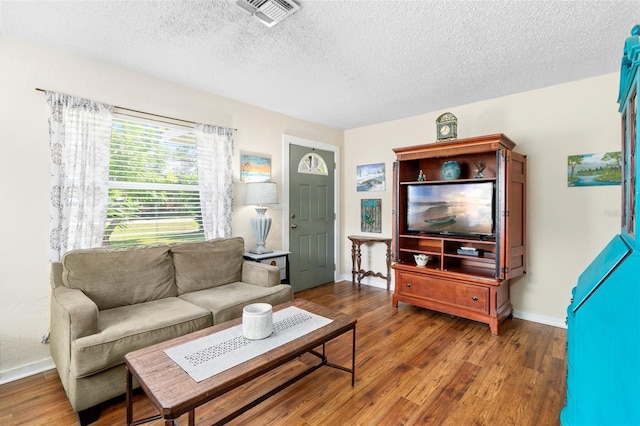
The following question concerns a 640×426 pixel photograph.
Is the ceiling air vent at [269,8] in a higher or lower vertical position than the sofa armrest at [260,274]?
higher

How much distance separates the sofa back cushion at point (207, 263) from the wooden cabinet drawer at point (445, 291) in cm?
191

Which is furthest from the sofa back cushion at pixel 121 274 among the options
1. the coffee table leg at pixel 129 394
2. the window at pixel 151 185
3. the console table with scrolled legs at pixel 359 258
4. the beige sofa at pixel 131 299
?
the console table with scrolled legs at pixel 359 258

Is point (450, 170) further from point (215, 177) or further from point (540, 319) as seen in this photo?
point (215, 177)

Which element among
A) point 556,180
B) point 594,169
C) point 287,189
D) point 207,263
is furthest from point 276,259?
point 594,169

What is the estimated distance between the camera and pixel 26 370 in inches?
85.0

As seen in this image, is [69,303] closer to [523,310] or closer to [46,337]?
[46,337]

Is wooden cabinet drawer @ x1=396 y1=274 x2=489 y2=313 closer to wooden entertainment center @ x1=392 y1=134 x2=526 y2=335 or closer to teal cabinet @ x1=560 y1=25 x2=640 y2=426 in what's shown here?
wooden entertainment center @ x1=392 y1=134 x2=526 y2=335

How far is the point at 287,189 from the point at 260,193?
0.80m

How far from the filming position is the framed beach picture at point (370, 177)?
445 centimetres

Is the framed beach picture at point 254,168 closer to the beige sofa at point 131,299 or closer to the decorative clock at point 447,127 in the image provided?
the beige sofa at point 131,299

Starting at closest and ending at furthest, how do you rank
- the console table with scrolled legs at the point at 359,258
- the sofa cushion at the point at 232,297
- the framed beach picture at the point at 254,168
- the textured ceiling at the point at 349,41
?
the textured ceiling at the point at 349,41
the sofa cushion at the point at 232,297
the framed beach picture at the point at 254,168
the console table with scrolled legs at the point at 359,258

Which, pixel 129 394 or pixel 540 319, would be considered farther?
pixel 540 319

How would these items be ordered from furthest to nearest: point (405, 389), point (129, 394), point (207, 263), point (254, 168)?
point (254, 168) → point (207, 263) → point (405, 389) → point (129, 394)

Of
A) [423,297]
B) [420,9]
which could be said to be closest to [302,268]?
[423,297]
